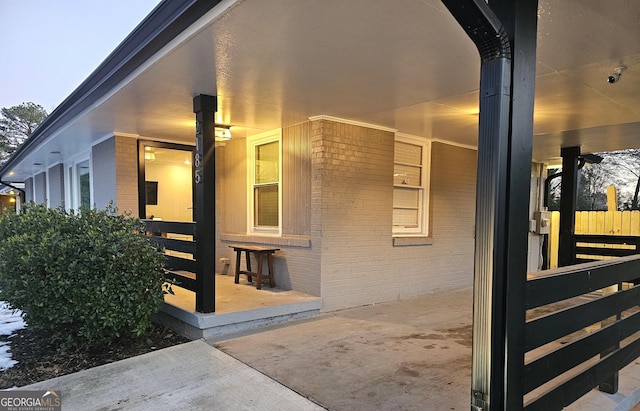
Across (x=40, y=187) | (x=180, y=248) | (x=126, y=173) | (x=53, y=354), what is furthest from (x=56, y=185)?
(x=53, y=354)

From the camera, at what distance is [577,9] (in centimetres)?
226

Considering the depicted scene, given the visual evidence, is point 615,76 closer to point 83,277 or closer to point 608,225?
point 83,277

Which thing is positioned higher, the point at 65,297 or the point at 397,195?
the point at 397,195

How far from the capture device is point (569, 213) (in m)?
6.79

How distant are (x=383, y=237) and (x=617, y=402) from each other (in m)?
3.33

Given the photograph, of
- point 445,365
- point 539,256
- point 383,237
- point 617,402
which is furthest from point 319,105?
point 539,256

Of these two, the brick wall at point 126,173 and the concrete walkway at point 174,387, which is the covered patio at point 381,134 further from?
the concrete walkway at point 174,387

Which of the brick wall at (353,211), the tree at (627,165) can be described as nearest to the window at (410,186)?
the brick wall at (353,211)

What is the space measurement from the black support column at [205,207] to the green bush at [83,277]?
1.40 ft

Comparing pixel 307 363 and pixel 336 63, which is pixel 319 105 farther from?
pixel 307 363

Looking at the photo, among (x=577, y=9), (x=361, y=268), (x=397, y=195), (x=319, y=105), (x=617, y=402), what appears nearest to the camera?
(x=577, y=9)

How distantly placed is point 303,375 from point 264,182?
3681mm

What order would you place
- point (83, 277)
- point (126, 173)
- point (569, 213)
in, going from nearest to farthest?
point (83, 277) < point (126, 173) < point (569, 213)

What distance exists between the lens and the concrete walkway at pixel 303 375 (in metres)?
2.62
